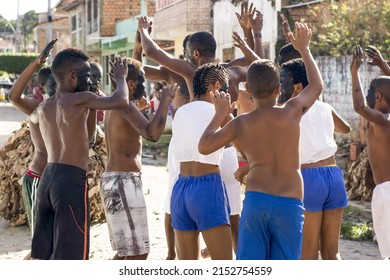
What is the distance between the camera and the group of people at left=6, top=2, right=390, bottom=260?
14.9ft

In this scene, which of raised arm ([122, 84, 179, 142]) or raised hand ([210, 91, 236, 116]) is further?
raised arm ([122, 84, 179, 142])

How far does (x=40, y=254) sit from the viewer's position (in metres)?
5.16

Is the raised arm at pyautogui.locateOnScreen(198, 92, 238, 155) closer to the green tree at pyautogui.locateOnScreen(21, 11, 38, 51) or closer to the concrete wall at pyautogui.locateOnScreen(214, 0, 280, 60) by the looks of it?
the concrete wall at pyautogui.locateOnScreen(214, 0, 280, 60)

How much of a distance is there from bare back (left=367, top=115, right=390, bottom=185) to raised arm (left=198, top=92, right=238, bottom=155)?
1.42 metres

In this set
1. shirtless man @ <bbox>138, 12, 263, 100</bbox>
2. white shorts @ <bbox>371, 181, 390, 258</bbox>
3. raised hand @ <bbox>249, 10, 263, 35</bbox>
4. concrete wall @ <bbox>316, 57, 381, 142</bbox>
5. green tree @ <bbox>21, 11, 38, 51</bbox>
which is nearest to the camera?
white shorts @ <bbox>371, 181, 390, 258</bbox>

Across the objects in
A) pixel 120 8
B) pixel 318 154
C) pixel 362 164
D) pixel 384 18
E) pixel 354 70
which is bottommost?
pixel 362 164

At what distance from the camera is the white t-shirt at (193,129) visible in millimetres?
5051

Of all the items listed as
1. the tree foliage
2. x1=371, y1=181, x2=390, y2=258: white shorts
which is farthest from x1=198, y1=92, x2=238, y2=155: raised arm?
the tree foliage

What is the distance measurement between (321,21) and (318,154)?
40.1 feet

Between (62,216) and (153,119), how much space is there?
91cm

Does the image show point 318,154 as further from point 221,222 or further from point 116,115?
point 116,115

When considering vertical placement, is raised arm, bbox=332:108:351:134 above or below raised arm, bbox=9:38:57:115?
below

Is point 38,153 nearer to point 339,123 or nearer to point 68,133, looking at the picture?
point 68,133
